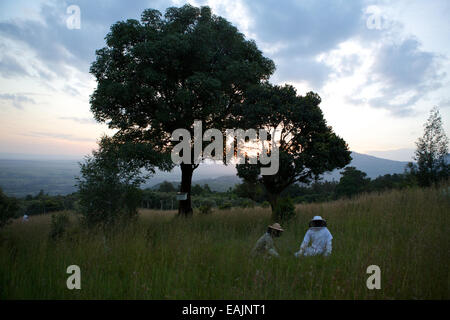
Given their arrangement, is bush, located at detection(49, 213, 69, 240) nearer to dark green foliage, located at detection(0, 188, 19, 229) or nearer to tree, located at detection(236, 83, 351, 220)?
dark green foliage, located at detection(0, 188, 19, 229)

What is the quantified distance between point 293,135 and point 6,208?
12674mm

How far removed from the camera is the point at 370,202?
1158cm

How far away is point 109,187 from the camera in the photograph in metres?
9.17

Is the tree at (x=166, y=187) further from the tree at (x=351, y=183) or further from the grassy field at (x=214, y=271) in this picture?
the grassy field at (x=214, y=271)

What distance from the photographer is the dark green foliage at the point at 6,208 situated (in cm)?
879

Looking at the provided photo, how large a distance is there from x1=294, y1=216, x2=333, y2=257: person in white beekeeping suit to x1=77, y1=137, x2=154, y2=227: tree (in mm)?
6362

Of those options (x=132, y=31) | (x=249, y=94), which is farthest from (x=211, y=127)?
(x=132, y=31)

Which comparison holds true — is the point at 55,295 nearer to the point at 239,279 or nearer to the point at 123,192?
the point at 239,279

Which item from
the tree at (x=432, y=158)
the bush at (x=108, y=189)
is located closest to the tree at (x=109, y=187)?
the bush at (x=108, y=189)

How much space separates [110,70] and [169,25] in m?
3.95

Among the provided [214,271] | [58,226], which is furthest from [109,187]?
[214,271]

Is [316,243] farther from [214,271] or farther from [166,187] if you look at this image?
[166,187]

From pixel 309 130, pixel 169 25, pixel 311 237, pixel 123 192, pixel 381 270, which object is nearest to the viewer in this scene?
pixel 381 270

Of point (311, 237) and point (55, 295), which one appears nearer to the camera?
point (55, 295)
